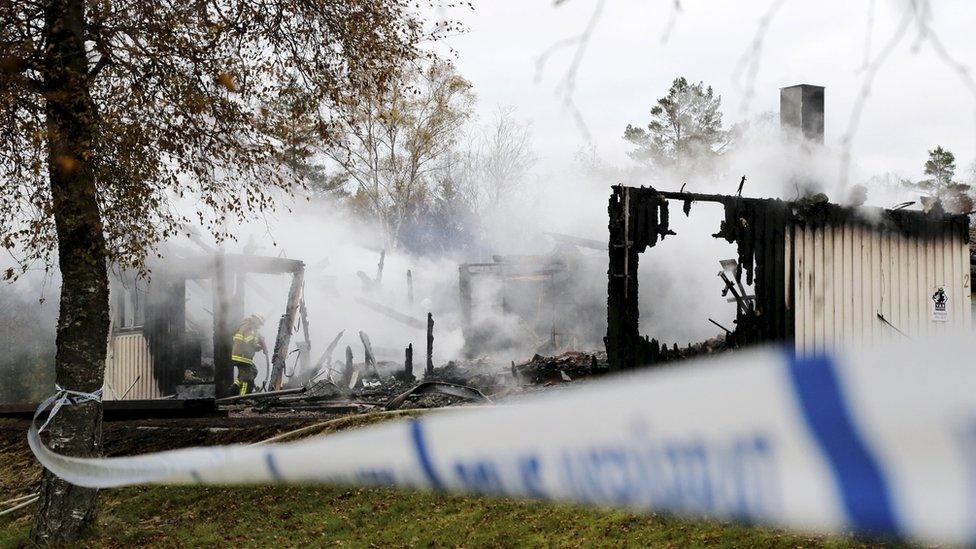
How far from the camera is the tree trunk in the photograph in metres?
8.09

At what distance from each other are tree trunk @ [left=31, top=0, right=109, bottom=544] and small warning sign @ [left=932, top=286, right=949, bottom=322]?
11.0m

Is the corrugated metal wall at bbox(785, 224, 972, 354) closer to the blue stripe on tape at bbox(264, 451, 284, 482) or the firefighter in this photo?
the blue stripe on tape at bbox(264, 451, 284, 482)

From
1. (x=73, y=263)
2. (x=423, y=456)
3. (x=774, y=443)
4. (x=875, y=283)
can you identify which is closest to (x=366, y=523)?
(x=73, y=263)

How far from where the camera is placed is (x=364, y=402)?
46.2 feet

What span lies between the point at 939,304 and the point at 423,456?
12553 mm

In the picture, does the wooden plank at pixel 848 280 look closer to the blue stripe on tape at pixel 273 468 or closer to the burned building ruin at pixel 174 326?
the blue stripe on tape at pixel 273 468

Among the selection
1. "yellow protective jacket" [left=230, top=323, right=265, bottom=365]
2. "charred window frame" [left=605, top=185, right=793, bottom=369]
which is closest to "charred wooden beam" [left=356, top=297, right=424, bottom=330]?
"yellow protective jacket" [left=230, top=323, right=265, bottom=365]

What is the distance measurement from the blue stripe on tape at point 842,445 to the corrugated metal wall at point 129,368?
20.0 m

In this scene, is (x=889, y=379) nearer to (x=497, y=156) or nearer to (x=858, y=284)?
(x=858, y=284)

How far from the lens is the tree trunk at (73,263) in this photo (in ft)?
26.5

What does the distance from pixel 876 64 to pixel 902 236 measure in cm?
1088

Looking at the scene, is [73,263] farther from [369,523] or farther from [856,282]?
[856,282]

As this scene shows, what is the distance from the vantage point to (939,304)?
12.5m

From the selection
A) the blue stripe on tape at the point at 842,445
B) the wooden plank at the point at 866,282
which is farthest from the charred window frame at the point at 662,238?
the blue stripe on tape at the point at 842,445
